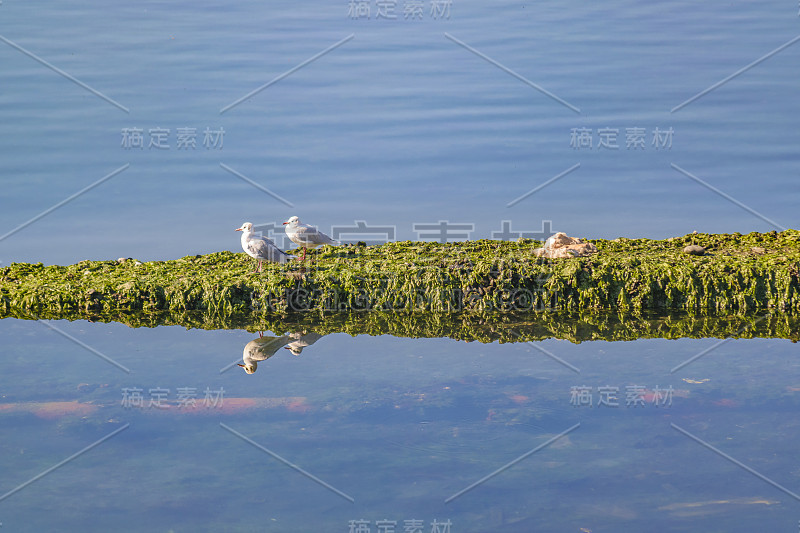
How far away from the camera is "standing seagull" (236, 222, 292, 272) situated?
8.79 metres

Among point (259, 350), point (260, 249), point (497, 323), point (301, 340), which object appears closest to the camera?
point (259, 350)

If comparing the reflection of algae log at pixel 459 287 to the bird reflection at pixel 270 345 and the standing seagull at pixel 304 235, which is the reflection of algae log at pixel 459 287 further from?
the bird reflection at pixel 270 345

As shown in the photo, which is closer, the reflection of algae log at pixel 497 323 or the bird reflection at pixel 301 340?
the bird reflection at pixel 301 340

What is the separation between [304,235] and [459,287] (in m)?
1.69

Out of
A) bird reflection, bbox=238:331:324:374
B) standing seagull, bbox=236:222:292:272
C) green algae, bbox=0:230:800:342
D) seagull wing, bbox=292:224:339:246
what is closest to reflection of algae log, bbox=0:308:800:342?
green algae, bbox=0:230:800:342

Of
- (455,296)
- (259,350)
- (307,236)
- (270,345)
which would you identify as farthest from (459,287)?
(259,350)

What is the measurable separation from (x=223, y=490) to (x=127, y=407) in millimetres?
1463

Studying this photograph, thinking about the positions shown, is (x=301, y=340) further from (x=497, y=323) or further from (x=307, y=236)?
(x=497, y=323)

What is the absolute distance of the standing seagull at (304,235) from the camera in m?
9.24

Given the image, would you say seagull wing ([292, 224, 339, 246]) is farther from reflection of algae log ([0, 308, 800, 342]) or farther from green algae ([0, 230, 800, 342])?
reflection of algae log ([0, 308, 800, 342])

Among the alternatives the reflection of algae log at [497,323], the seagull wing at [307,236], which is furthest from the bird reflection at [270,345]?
the seagull wing at [307,236]

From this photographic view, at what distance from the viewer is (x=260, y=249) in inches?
346

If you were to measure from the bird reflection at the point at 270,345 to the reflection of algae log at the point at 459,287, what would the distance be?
21.7 inches

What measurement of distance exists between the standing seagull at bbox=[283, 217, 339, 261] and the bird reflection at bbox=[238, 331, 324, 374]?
1.39m
